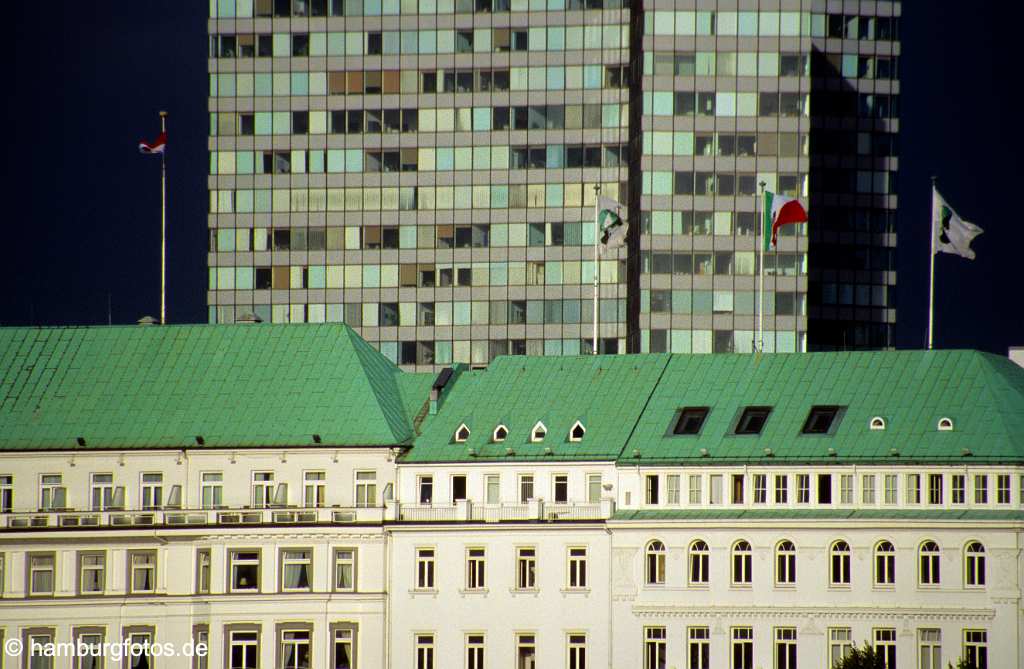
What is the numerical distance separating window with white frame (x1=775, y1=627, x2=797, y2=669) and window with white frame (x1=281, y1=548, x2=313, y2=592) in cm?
2918

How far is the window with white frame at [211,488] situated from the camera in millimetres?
182750

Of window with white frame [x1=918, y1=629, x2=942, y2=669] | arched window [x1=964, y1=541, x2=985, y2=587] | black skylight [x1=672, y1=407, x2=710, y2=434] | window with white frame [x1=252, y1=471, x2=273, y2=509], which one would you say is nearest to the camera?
window with white frame [x1=918, y1=629, x2=942, y2=669]

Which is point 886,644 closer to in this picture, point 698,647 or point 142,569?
point 698,647

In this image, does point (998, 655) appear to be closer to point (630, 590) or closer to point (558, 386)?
point (630, 590)

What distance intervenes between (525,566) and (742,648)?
47.1 ft

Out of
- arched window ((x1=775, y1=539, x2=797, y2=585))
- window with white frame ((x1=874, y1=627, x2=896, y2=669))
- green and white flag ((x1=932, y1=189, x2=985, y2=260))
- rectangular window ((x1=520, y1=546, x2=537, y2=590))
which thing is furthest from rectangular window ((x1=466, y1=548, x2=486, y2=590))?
green and white flag ((x1=932, y1=189, x2=985, y2=260))

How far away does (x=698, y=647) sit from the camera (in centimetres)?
17288

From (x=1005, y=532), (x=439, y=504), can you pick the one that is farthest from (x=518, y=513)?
(x=1005, y=532)

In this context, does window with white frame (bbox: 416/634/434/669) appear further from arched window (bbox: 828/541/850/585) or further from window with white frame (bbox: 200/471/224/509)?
arched window (bbox: 828/541/850/585)

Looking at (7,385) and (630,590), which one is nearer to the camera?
(630,590)

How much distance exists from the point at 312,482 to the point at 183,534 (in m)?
8.52

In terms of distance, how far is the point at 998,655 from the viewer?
166 m

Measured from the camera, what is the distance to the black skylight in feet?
585

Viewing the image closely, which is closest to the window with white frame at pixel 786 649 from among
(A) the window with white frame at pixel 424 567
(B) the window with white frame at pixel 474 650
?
(B) the window with white frame at pixel 474 650
